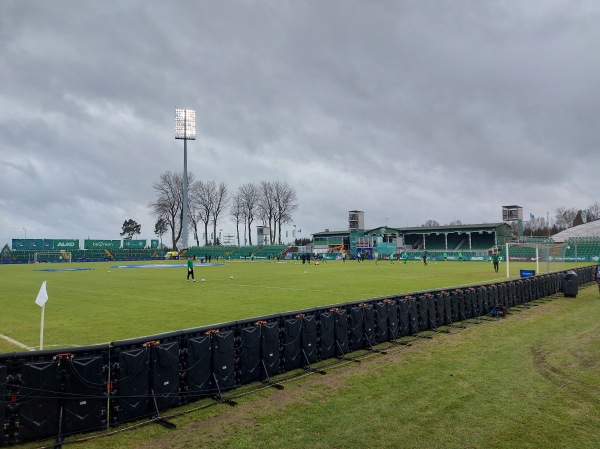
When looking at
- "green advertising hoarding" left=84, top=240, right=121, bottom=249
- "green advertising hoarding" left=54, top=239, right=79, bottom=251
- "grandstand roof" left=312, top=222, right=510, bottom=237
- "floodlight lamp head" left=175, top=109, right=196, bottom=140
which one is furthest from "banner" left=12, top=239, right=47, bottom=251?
A: "grandstand roof" left=312, top=222, right=510, bottom=237

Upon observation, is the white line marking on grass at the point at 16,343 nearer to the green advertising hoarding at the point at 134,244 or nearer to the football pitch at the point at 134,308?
the football pitch at the point at 134,308

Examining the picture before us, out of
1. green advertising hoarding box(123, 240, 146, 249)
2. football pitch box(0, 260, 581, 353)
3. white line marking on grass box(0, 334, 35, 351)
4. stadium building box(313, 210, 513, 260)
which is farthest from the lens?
green advertising hoarding box(123, 240, 146, 249)

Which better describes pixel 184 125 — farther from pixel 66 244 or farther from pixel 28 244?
pixel 28 244

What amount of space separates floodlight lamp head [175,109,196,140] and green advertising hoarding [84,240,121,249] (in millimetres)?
35869

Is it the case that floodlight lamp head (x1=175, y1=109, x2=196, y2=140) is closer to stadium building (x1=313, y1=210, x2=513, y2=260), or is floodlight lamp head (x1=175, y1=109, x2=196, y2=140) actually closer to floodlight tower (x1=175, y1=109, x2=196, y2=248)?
floodlight tower (x1=175, y1=109, x2=196, y2=248)

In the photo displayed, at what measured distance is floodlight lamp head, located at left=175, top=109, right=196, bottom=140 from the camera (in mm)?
81438

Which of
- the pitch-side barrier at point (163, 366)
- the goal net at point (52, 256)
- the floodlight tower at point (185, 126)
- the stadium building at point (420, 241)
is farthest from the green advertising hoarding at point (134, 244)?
the pitch-side barrier at point (163, 366)

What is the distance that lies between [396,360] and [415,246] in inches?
3440

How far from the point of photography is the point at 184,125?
8162 cm

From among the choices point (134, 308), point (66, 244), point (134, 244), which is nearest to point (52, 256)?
point (66, 244)

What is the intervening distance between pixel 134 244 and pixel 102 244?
7.21 m

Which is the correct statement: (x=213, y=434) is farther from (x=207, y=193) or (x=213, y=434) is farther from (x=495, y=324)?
(x=207, y=193)

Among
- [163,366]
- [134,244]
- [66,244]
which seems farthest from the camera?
[134,244]

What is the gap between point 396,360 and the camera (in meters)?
10.4
